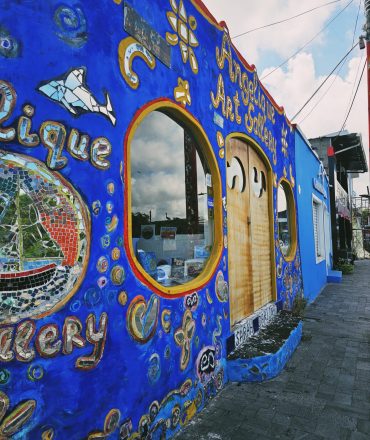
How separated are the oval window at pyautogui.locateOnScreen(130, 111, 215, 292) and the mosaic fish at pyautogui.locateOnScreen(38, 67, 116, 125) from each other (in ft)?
1.95

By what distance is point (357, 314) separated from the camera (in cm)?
691

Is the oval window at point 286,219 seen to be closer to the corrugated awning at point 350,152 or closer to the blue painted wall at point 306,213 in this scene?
the blue painted wall at point 306,213

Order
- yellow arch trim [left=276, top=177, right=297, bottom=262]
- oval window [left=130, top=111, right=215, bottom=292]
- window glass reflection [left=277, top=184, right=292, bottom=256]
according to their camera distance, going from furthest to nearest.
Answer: yellow arch trim [left=276, top=177, right=297, bottom=262]
window glass reflection [left=277, top=184, right=292, bottom=256]
oval window [left=130, top=111, right=215, bottom=292]

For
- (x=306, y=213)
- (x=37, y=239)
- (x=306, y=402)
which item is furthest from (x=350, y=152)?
(x=37, y=239)

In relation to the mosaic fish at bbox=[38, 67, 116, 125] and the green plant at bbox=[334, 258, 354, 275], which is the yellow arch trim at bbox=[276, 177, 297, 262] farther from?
the green plant at bbox=[334, 258, 354, 275]

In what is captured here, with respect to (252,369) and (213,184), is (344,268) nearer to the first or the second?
(252,369)

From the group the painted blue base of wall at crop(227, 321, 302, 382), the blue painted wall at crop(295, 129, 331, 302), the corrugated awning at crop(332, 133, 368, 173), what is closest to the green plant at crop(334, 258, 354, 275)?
the blue painted wall at crop(295, 129, 331, 302)

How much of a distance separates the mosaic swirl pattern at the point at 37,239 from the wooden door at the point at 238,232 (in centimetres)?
242

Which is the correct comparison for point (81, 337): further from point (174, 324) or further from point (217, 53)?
point (217, 53)

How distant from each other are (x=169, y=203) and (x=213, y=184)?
821 mm

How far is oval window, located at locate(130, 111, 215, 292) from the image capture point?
2.77 m

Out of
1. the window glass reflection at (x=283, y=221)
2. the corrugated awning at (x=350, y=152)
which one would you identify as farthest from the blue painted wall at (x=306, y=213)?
the corrugated awning at (x=350, y=152)

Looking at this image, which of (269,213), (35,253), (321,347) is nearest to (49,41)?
(35,253)

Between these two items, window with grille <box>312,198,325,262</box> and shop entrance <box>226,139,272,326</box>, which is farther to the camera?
window with grille <box>312,198,325,262</box>
